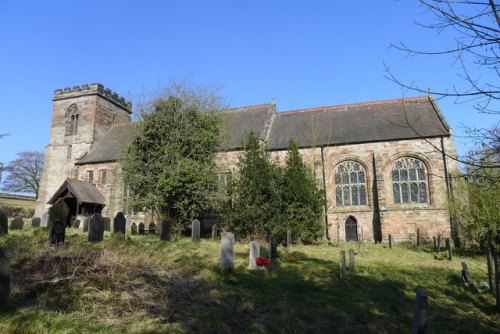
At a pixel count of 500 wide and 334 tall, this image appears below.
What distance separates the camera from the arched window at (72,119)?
32.2 metres

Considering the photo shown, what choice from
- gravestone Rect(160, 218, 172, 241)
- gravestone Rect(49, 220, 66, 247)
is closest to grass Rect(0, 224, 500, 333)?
gravestone Rect(49, 220, 66, 247)

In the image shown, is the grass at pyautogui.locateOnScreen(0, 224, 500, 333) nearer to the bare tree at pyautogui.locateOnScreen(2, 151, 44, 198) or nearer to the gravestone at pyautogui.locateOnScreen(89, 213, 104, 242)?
the gravestone at pyautogui.locateOnScreen(89, 213, 104, 242)

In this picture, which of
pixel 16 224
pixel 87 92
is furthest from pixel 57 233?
pixel 87 92

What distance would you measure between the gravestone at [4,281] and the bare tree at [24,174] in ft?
160

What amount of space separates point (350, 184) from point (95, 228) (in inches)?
653

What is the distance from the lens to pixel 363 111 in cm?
2600

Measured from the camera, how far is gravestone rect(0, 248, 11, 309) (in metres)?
4.89

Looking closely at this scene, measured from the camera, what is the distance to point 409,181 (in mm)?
22281

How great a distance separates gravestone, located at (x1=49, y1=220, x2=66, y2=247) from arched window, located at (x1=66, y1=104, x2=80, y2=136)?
24.3 meters

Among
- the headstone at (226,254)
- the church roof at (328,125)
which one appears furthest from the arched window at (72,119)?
the headstone at (226,254)

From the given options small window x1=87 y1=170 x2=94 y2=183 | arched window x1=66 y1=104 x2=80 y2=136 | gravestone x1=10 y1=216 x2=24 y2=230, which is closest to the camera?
gravestone x1=10 y1=216 x2=24 y2=230

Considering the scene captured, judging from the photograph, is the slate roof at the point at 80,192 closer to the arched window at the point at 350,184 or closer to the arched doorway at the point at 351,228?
the arched window at the point at 350,184

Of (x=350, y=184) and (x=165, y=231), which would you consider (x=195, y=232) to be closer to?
(x=165, y=231)

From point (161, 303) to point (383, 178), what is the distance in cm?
1916
